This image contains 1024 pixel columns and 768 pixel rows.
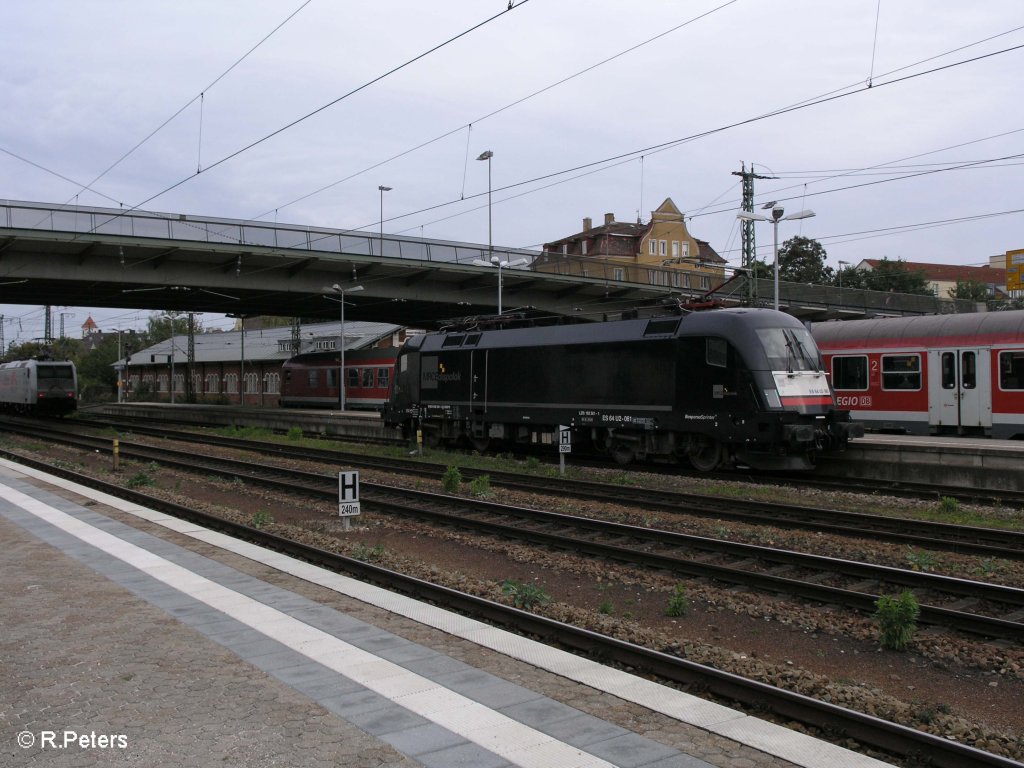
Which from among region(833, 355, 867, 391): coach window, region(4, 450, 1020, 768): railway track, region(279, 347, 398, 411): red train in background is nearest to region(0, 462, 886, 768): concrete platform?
region(4, 450, 1020, 768): railway track

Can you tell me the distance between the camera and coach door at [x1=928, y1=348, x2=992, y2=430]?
2019cm

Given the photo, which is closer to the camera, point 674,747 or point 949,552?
point 674,747

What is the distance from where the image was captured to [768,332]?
16594mm

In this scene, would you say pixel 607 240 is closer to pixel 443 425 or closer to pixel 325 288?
pixel 325 288

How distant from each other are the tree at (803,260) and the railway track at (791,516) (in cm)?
5918

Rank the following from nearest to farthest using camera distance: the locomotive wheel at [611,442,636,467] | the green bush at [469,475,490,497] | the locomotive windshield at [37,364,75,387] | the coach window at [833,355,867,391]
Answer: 1. the green bush at [469,475,490,497]
2. the locomotive wheel at [611,442,636,467]
3. the coach window at [833,355,867,391]
4. the locomotive windshield at [37,364,75,387]

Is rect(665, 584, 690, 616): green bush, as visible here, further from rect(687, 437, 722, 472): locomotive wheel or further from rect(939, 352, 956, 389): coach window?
rect(939, 352, 956, 389): coach window

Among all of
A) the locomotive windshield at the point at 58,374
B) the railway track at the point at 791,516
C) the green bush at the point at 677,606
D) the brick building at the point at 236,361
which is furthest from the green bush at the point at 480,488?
the brick building at the point at 236,361

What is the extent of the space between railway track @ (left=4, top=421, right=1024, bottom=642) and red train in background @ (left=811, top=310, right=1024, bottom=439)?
31.1 feet

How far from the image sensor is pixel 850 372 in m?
23.1

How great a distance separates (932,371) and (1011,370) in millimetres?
1947

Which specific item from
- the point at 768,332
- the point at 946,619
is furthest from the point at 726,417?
the point at 946,619

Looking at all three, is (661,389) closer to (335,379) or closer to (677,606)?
(677,606)

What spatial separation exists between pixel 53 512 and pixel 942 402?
19.8 m
